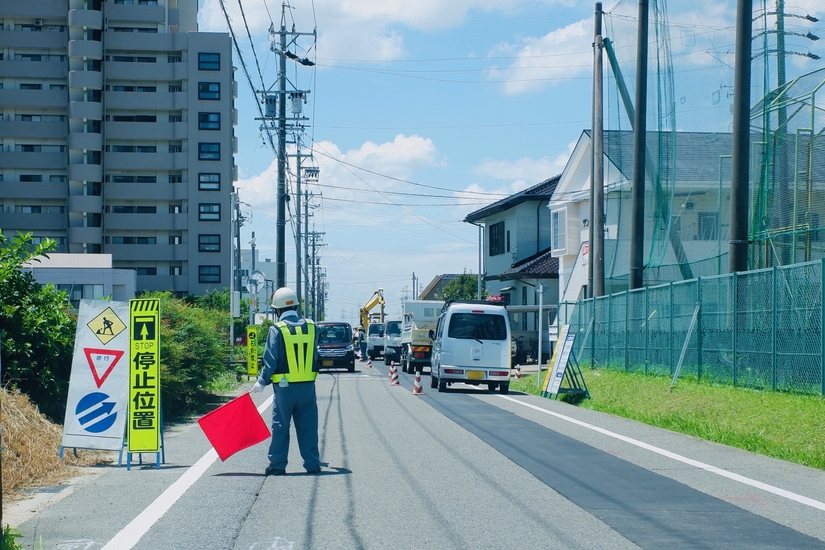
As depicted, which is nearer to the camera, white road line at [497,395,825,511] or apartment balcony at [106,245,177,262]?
white road line at [497,395,825,511]

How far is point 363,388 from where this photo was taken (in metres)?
25.2

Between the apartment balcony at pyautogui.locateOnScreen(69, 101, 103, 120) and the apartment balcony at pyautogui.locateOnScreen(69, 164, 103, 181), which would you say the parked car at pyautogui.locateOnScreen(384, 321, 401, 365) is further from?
the apartment balcony at pyautogui.locateOnScreen(69, 101, 103, 120)

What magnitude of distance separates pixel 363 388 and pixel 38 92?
40.9 m

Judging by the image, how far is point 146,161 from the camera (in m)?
59.1

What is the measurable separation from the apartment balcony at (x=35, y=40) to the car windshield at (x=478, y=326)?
140 feet

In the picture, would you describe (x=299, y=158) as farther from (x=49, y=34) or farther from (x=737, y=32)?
(x=737, y=32)

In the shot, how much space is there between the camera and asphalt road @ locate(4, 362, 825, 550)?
21.6 ft

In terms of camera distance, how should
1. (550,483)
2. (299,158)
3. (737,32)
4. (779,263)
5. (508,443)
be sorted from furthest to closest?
(299,158) < (779,263) < (737,32) < (508,443) < (550,483)

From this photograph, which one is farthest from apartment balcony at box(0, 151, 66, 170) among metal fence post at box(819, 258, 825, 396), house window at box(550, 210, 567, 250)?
metal fence post at box(819, 258, 825, 396)

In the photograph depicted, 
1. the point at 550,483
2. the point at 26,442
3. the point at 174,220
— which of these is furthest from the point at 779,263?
the point at 174,220

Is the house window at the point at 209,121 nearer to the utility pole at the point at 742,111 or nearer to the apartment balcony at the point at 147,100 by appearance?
the apartment balcony at the point at 147,100

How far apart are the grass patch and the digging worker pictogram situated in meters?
5.74

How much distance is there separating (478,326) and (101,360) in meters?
15.5

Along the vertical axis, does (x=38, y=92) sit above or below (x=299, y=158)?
above
